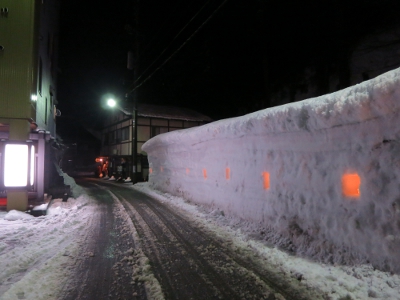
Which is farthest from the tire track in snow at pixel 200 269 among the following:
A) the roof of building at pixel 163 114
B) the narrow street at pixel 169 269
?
the roof of building at pixel 163 114

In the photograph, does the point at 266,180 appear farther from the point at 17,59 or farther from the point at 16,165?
the point at 17,59

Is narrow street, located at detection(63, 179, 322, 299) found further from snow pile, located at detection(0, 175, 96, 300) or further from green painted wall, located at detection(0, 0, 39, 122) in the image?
green painted wall, located at detection(0, 0, 39, 122)

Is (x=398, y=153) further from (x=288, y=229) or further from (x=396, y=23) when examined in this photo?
(x=396, y=23)

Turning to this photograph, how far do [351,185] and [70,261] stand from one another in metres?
5.69

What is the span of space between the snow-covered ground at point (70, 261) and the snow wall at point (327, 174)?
356 mm

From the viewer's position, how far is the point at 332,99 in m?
4.95

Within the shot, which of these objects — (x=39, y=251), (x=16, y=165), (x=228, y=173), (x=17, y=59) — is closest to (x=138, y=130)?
(x=17, y=59)

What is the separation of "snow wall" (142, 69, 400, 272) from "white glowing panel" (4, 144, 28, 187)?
7647mm

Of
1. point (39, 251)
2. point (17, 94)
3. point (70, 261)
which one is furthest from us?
point (17, 94)

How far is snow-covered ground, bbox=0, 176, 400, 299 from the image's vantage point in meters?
3.76

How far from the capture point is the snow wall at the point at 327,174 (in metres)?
4.04

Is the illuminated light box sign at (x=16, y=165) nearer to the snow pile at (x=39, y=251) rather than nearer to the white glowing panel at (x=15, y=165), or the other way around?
the white glowing panel at (x=15, y=165)

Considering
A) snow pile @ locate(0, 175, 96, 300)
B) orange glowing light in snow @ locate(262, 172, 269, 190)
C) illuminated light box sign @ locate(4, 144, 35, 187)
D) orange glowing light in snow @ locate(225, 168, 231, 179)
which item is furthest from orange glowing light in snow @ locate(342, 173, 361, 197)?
illuminated light box sign @ locate(4, 144, 35, 187)

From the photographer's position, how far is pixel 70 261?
198 inches
